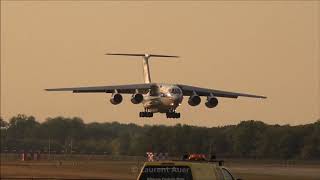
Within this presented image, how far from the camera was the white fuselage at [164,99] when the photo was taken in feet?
240

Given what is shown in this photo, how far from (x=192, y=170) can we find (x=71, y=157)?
237 ft

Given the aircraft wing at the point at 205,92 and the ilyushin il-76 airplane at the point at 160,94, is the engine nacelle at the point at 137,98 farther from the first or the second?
the aircraft wing at the point at 205,92

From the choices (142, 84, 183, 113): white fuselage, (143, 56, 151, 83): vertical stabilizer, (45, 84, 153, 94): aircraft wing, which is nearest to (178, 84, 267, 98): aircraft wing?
(45, 84, 153, 94): aircraft wing

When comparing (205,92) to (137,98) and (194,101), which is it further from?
(137,98)

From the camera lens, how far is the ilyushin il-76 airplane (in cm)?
7369

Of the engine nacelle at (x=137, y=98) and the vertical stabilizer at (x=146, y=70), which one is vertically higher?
the vertical stabilizer at (x=146, y=70)

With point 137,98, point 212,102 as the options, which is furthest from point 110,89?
point 212,102

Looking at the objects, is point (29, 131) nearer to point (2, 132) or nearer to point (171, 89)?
point (2, 132)

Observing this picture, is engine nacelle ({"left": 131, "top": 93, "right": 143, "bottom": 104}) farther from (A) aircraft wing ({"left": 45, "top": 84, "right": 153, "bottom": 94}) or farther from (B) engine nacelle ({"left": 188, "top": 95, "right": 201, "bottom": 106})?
(B) engine nacelle ({"left": 188, "top": 95, "right": 201, "bottom": 106})

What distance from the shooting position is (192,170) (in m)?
20.2

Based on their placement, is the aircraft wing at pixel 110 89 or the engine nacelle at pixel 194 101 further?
the aircraft wing at pixel 110 89

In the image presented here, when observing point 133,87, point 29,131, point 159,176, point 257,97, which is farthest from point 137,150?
point 159,176

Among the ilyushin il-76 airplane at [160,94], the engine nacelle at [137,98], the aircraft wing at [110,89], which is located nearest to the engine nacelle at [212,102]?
the ilyushin il-76 airplane at [160,94]

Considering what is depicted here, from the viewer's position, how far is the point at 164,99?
74.1 meters
